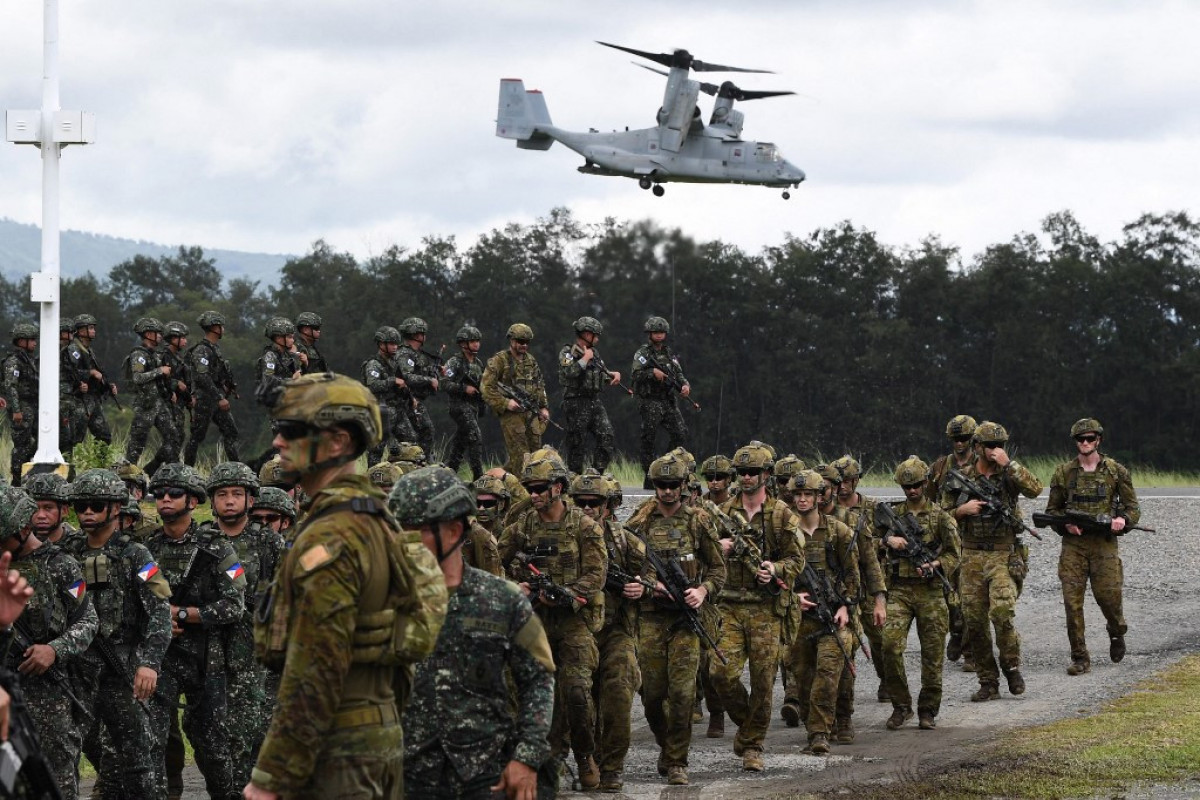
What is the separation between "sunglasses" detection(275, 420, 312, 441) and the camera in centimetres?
612

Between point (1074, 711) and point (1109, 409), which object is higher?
point (1109, 409)

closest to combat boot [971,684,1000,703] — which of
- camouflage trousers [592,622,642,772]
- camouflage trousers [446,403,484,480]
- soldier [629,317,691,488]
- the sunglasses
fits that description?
camouflage trousers [592,622,642,772]

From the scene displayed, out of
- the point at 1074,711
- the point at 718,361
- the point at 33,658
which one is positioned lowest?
the point at 1074,711

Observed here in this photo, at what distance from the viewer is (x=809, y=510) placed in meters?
14.9

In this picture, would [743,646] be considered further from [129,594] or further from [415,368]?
[415,368]

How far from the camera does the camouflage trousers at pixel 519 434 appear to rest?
21.0 metres

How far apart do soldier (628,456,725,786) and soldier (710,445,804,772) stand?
38cm

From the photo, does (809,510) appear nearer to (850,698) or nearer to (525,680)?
(850,698)

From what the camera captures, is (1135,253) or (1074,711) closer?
(1074,711)

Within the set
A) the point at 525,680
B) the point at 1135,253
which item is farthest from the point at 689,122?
the point at 525,680

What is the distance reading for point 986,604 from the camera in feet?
54.7

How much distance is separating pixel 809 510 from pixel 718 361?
130 ft

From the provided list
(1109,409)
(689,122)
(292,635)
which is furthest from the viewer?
(1109,409)

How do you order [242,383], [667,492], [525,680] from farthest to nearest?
[242,383] < [667,492] < [525,680]
